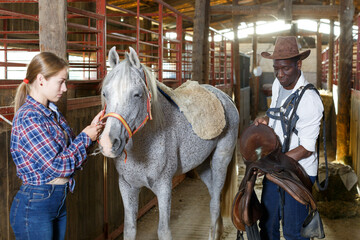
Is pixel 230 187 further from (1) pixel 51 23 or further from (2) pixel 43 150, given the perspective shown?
Answer: (2) pixel 43 150

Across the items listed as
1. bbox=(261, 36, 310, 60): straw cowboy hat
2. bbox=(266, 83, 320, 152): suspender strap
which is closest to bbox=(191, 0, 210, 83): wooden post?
bbox=(261, 36, 310, 60): straw cowboy hat

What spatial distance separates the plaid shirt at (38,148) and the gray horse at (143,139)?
0.21 meters

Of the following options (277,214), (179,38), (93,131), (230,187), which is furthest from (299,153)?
(179,38)

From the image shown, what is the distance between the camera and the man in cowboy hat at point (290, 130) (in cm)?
216

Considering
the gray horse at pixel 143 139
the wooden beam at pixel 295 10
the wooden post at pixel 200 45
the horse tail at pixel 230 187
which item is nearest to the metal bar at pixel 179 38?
the wooden post at pixel 200 45

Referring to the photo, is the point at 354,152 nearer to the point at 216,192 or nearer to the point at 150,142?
the point at 216,192

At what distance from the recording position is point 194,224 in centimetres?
428

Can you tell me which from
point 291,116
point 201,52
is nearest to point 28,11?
point 201,52

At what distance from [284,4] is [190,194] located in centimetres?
395

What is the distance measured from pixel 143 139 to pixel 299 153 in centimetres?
93

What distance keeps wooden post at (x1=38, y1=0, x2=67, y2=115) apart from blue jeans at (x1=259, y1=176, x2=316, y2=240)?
1.49 metres

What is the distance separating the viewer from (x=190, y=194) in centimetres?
549

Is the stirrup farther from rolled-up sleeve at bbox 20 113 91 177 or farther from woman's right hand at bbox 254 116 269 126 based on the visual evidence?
rolled-up sleeve at bbox 20 113 91 177

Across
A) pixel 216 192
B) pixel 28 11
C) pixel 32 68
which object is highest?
pixel 28 11
